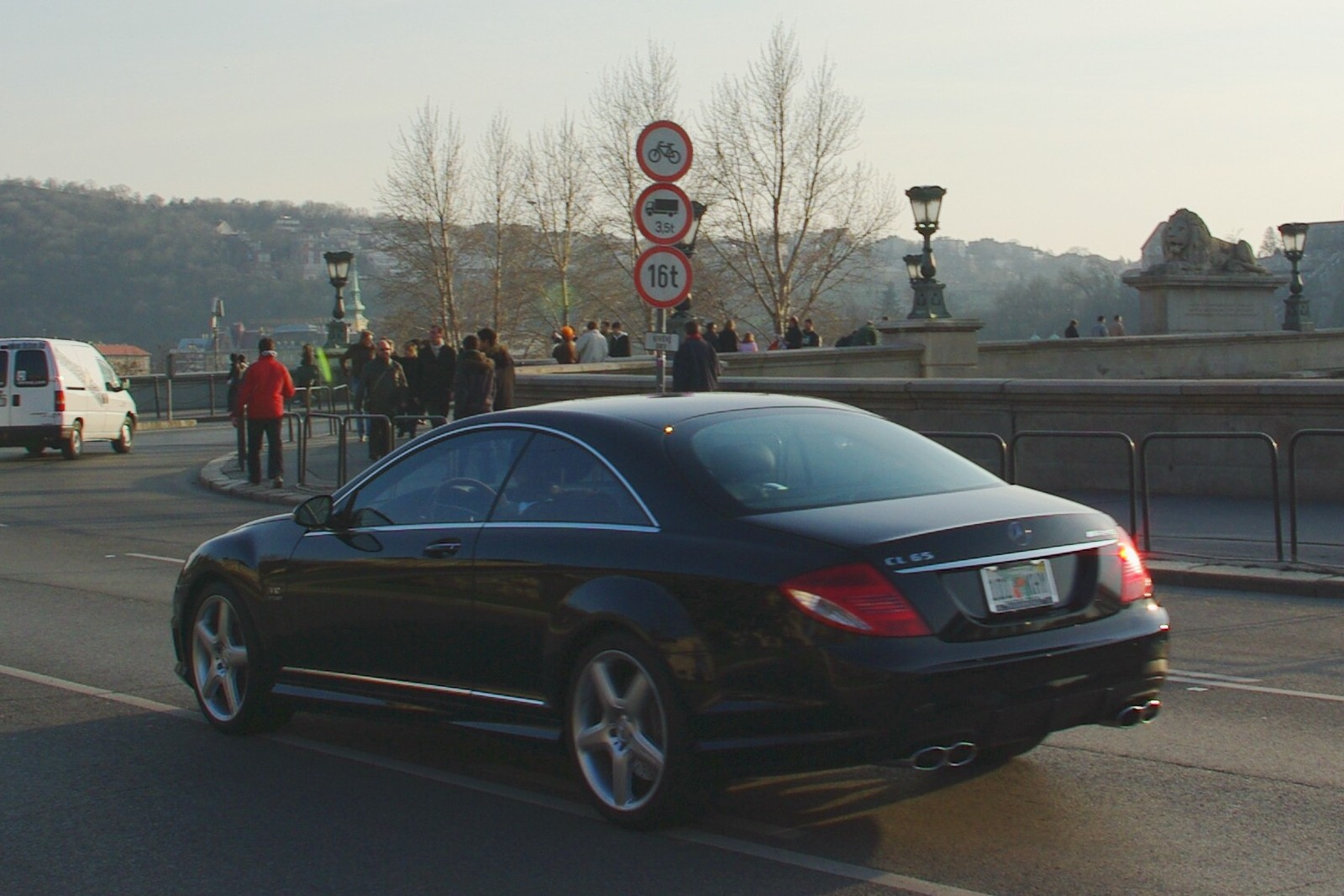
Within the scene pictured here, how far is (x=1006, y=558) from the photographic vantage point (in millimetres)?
→ 5430

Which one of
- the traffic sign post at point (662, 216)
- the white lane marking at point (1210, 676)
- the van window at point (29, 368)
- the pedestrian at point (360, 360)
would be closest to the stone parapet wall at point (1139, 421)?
the traffic sign post at point (662, 216)

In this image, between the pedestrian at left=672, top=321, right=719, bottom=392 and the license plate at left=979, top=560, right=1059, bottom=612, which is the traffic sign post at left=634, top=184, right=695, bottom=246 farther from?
the license plate at left=979, top=560, right=1059, bottom=612

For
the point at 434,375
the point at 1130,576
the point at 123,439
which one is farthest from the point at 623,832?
the point at 123,439

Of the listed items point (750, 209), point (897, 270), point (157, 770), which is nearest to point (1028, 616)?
point (157, 770)

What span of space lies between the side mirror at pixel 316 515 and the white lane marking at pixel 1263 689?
4.27m

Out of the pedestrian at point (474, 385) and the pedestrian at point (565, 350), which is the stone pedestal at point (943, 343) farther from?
the pedestrian at point (474, 385)

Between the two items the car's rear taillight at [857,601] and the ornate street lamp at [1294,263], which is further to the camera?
the ornate street lamp at [1294,263]

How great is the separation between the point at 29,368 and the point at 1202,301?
27409 mm

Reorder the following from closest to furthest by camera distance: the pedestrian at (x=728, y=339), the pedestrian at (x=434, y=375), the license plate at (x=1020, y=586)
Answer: the license plate at (x=1020, y=586)
the pedestrian at (x=434, y=375)
the pedestrian at (x=728, y=339)

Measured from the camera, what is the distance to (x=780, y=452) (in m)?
6.06

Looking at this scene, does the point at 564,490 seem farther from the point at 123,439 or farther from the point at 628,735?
the point at 123,439

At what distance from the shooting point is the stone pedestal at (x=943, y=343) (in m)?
31.4

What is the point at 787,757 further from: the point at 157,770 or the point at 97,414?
the point at 97,414

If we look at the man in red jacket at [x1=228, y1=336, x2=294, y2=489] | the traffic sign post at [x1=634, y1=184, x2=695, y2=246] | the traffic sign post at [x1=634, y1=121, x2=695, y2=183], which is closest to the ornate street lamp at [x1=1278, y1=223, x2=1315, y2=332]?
the man in red jacket at [x1=228, y1=336, x2=294, y2=489]
